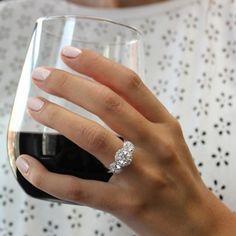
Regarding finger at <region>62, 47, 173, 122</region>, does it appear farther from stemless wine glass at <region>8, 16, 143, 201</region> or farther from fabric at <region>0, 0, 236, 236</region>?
fabric at <region>0, 0, 236, 236</region>

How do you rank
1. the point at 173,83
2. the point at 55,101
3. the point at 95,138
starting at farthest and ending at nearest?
the point at 173,83
the point at 55,101
the point at 95,138

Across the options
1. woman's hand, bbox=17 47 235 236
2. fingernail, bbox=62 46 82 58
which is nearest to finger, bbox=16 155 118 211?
woman's hand, bbox=17 47 235 236

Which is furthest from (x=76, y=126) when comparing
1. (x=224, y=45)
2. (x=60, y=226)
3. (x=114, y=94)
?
(x=224, y=45)

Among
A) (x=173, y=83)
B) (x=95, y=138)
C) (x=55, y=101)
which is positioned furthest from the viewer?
(x=173, y=83)

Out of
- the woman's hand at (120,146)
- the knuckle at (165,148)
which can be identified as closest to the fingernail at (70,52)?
the woman's hand at (120,146)

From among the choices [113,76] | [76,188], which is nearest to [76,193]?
[76,188]

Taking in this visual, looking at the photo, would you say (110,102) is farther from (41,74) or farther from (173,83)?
(173,83)
